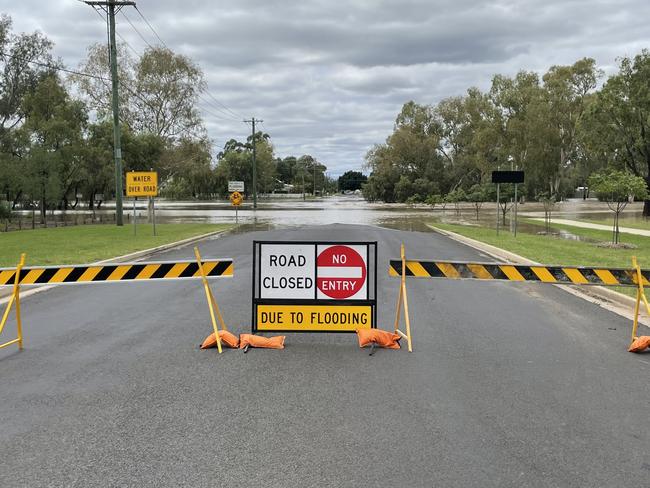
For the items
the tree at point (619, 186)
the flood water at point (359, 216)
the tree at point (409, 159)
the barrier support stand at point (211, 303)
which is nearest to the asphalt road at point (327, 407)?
the barrier support stand at point (211, 303)

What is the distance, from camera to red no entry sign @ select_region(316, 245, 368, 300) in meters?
6.91

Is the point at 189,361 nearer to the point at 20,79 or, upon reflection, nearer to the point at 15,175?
the point at 15,175

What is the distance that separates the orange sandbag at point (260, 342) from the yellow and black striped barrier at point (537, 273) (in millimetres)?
1772

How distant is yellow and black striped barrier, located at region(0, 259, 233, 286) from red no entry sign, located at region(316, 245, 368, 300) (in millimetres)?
1233

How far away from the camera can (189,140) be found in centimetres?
4884

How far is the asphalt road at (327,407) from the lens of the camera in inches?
144

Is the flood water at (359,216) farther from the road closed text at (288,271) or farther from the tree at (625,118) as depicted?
the road closed text at (288,271)

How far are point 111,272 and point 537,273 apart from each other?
527 centimetres

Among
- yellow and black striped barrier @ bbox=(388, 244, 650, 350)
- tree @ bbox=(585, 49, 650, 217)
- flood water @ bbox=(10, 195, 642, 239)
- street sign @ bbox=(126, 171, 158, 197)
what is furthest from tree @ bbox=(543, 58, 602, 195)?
yellow and black striped barrier @ bbox=(388, 244, 650, 350)

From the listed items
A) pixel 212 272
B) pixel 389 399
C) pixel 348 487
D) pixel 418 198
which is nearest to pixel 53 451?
pixel 348 487

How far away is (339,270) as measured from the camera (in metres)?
6.92

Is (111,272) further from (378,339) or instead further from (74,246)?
(74,246)

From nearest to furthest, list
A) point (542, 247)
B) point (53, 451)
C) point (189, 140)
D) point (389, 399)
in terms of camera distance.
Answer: point (53, 451), point (389, 399), point (542, 247), point (189, 140)

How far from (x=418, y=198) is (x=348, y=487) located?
73.2 m
